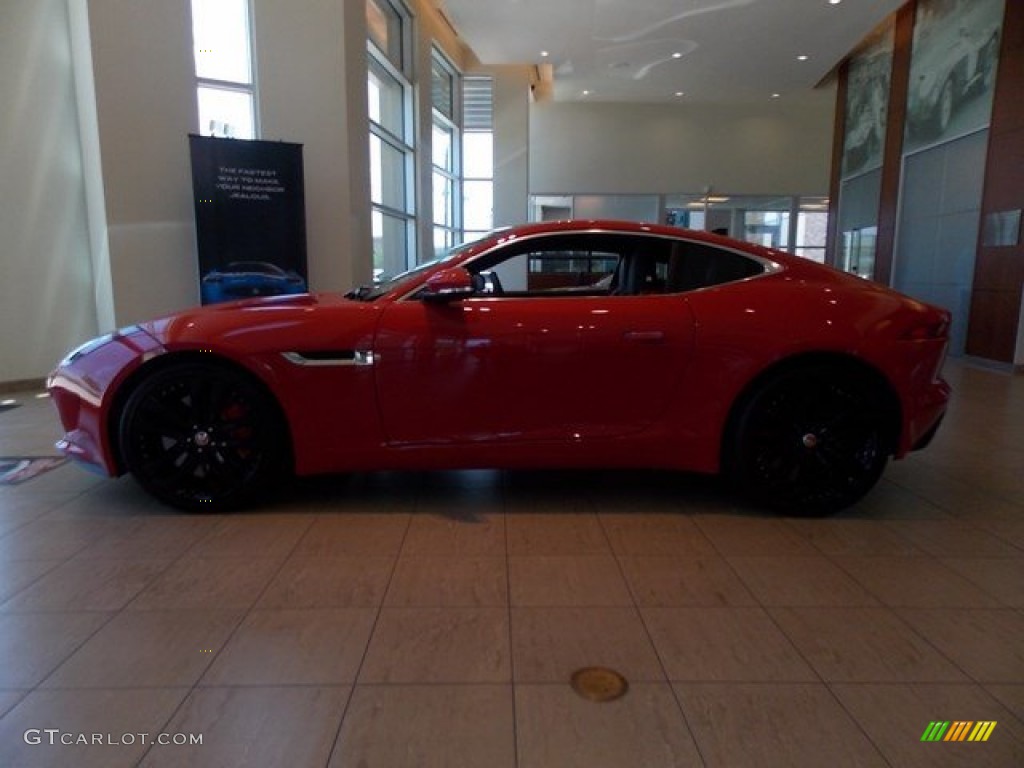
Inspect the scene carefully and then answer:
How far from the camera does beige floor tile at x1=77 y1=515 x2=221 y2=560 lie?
2.49m

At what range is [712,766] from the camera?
1.42m

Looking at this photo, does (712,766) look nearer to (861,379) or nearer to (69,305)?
(861,379)

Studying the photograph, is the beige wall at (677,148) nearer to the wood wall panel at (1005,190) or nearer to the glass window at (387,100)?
the glass window at (387,100)

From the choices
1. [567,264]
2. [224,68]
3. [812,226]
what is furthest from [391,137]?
[812,226]

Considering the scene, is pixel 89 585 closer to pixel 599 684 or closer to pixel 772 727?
pixel 599 684

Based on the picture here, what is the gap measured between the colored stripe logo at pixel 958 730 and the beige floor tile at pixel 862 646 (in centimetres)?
17

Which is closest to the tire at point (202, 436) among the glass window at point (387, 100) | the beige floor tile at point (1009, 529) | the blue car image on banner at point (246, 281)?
the beige floor tile at point (1009, 529)

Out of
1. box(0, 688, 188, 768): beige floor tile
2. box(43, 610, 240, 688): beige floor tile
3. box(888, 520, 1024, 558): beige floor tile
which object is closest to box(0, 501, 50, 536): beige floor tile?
box(43, 610, 240, 688): beige floor tile

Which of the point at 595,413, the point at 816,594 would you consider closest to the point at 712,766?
the point at 816,594

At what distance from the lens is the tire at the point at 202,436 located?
2.76 m

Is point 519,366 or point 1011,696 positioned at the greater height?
point 519,366

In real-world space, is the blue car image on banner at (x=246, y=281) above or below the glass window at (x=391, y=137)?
below

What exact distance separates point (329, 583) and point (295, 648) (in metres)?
0.40

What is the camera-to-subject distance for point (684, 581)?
2.29 metres
